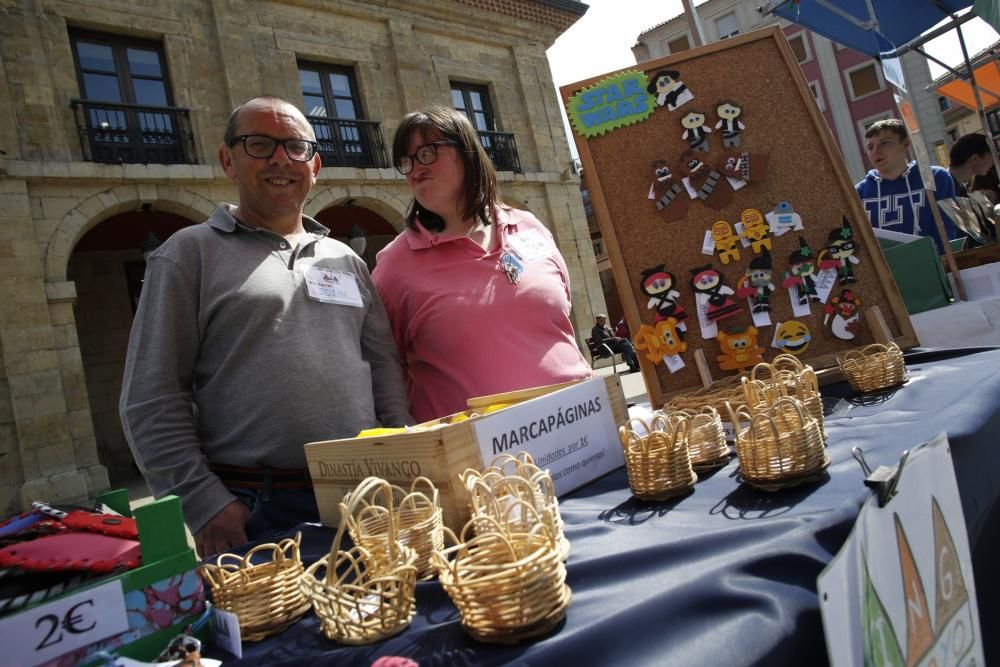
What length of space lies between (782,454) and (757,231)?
4.31 feet

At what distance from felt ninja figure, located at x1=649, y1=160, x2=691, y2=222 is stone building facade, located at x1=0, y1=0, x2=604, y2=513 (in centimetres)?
774

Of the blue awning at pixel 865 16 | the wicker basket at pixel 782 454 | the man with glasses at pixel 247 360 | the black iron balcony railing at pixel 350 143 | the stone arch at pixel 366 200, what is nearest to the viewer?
the wicker basket at pixel 782 454

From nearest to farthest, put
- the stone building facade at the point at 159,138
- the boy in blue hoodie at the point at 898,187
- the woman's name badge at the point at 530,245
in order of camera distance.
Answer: the woman's name badge at the point at 530,245
the boy in blue hoodie at the point at 898,187
the stone building facade at the point at 159,138

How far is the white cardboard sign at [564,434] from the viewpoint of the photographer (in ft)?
3.82

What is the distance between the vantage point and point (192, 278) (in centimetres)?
161

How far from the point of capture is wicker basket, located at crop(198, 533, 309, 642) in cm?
91

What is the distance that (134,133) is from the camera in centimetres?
864

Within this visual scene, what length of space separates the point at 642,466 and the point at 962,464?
657 millimetres

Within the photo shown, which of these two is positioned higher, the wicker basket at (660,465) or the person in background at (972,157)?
the person in background at (972,157)

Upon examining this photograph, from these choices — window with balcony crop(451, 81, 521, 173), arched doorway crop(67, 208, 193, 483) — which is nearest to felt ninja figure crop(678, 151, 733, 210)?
arched doorway crop(67, 208, 193, 483)

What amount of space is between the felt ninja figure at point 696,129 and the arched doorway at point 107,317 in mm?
9544

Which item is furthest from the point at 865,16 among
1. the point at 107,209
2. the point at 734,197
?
the point at 107,209

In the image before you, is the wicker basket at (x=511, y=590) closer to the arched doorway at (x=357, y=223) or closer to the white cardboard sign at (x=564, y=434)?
the white cardboard sign at (x=564, y=434)

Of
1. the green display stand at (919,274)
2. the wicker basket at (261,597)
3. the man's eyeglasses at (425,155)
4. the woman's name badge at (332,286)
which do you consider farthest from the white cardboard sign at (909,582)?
the green display stand at (919,274)
